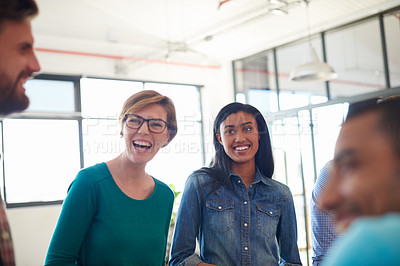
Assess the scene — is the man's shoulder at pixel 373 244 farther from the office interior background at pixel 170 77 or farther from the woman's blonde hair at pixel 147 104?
the office interior background at pixel 170 77

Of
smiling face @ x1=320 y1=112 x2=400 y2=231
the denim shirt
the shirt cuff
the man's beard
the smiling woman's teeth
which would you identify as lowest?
the shirt cuff

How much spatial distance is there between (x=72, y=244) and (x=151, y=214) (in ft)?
1.02

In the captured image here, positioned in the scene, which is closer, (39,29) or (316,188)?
(316,188)

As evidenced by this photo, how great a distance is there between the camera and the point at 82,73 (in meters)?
5.99

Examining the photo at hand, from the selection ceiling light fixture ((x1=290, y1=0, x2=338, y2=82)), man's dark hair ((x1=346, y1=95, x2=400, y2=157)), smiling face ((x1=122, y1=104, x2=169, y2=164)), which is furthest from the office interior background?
man's dark hair ((x1=346, y1=95, x2=400, y2=157))

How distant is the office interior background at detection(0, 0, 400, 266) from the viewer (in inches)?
199

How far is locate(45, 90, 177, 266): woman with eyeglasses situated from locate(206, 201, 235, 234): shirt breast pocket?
18 cm

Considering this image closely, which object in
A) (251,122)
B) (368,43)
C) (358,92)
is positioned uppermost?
(368,43)

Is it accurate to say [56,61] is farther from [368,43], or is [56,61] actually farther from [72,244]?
[72,244]

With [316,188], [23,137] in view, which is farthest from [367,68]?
[23,137]

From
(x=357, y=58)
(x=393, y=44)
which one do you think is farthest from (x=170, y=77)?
(x=393, y=44)

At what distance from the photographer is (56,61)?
18.7 ft

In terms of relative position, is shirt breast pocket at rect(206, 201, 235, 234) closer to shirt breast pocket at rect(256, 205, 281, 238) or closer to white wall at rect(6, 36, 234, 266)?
shirt breast pocket at rect(256, 205, 281, 238)

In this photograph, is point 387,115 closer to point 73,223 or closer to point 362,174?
point 362,174
